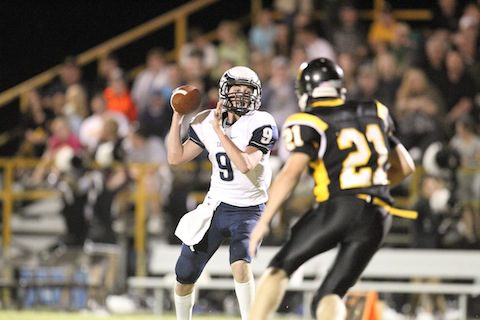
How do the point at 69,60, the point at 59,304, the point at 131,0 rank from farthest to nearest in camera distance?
the point at 131,0, the point at 69,60, the point at 59,304

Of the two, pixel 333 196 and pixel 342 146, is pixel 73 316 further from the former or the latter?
pixel 342 146

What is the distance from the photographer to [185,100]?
7750 millimetres

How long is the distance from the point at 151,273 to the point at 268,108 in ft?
7.49

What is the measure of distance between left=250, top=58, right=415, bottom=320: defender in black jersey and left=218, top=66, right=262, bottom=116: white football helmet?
1.04m

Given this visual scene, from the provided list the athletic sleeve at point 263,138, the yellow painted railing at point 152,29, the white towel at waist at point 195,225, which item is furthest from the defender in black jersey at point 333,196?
the yellow painted railing at point 152,29

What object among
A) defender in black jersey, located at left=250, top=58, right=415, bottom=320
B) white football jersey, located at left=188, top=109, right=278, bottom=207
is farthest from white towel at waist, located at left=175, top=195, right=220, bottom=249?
defender in black jersey, located at left=250, top=58, right=415, bottom=320

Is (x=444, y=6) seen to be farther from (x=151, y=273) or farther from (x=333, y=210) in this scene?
(x=333, y=210)

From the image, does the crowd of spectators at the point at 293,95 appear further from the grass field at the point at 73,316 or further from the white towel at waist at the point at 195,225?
the white towel at waist at the point at 195,225

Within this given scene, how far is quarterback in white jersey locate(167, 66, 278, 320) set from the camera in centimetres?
759

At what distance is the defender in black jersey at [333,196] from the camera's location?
6449 mm

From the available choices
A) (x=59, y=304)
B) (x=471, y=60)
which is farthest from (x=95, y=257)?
(x=471, y=60)

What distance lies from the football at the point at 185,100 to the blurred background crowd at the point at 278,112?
4733 mm

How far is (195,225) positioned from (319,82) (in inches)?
59.8

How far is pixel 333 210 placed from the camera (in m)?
6.51
